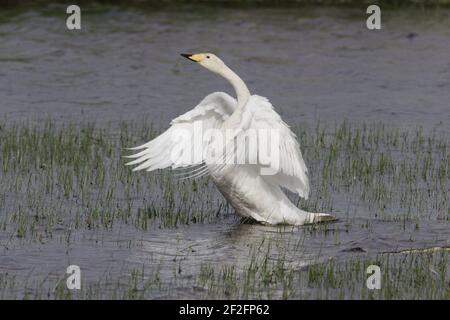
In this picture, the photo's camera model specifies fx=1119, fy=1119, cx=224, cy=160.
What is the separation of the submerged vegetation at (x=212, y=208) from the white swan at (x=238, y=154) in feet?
1.07

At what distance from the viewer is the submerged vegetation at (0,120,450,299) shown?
9.96 m

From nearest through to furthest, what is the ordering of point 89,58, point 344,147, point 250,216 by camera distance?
1. point 250,216
2. point 344,147
3. point 89,58

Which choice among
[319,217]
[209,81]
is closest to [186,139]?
[319,217]

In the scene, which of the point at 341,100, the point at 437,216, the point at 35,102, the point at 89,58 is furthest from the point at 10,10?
the point at 437,216

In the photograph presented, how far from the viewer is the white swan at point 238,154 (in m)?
11.7

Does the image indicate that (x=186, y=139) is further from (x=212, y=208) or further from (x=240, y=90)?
(x=212, y=208)

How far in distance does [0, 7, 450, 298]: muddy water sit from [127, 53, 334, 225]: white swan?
272mm

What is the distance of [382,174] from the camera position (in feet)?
48.9

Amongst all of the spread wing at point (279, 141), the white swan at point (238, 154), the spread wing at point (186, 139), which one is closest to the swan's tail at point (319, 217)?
the white swan at point (238, 154)

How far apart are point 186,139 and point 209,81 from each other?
11.7 m

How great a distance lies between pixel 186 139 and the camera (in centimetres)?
1202

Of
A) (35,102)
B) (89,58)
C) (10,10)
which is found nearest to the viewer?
(35,102)
